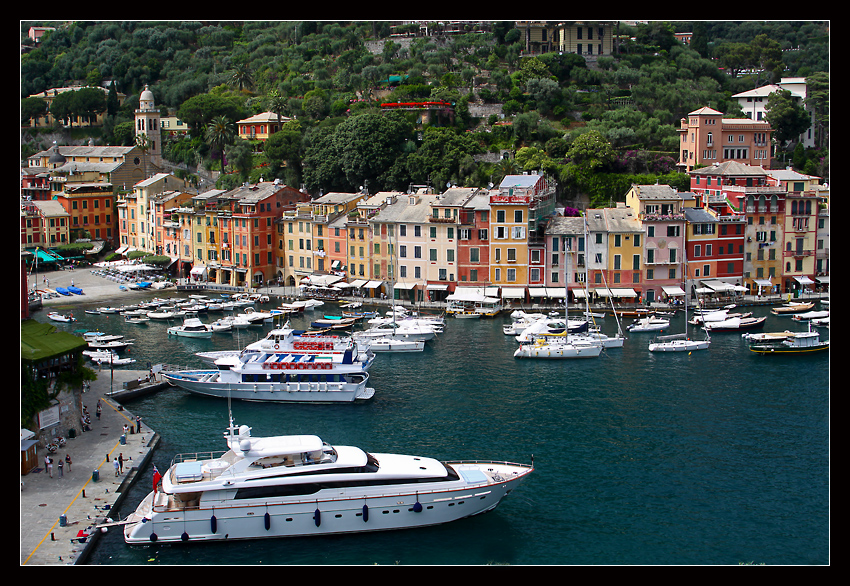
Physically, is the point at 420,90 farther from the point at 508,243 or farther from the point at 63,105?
the point at 63,105

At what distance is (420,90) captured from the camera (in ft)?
314

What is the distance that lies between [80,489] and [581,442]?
19294 mm

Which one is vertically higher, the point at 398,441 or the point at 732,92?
the point at 732,92

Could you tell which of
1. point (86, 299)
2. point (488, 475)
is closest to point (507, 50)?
point (86, 299)

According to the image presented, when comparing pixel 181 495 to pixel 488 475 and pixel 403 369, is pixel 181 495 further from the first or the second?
pixel 403 369

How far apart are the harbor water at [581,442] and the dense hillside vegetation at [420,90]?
1083 inches

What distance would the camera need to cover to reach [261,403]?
45.7m

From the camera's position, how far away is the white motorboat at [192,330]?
59344 mm

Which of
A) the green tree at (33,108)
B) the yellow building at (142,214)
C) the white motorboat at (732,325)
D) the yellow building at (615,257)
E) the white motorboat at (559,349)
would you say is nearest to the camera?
the white motorboat at (559,349)

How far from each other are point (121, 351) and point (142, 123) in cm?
5789

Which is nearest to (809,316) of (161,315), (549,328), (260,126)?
(549,328)

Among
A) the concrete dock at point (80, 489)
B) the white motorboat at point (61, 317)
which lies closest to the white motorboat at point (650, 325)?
the concrete dock at point (80, 489)

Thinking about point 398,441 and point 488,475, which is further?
point 398,441

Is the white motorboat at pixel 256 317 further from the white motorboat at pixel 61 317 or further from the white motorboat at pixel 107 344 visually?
the white motorboat at pixel 61 317
